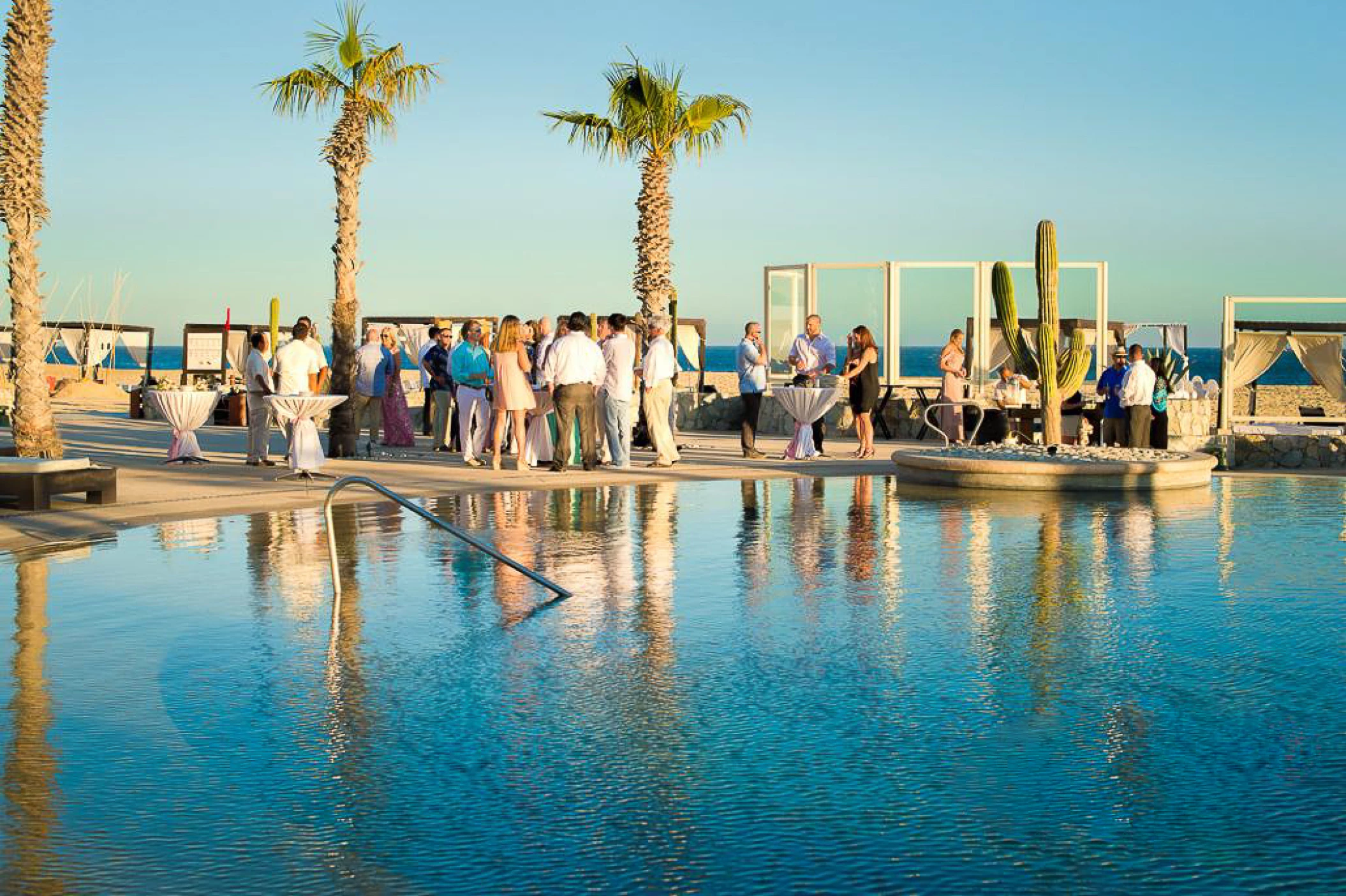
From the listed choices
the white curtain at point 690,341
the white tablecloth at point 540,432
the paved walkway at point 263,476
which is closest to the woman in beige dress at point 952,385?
the paved walkway at point 263,476

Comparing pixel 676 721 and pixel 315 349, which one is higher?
pixel 315 349

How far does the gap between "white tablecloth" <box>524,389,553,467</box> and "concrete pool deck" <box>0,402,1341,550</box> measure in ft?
2.39

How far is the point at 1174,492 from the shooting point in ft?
57.1

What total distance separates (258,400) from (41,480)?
17.5 feet

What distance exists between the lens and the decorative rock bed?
1738 centimetres

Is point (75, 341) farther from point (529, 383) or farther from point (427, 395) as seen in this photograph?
point (529, 383)

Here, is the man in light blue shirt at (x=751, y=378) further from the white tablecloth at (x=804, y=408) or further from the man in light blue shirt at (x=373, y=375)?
the man in light blue shirt at (x=373, y=375)

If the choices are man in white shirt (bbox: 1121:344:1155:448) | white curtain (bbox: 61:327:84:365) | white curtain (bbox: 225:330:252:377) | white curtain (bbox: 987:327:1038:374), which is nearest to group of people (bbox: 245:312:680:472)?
man in white shirt (bbox: 1121:344:1155:448)

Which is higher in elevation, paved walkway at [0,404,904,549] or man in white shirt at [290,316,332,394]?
man in white shirt at [290,316,332,394]

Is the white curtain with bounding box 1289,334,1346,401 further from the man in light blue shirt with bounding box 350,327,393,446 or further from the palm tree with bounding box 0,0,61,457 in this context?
the palm tree with bounding box 0,0,61,457

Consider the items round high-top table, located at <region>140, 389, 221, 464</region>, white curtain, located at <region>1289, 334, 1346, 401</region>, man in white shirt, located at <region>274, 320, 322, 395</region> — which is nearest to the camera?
man in white shirt, located at <region>274, 320, 322, 395</region>

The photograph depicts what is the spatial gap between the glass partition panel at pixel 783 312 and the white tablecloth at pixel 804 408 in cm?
733

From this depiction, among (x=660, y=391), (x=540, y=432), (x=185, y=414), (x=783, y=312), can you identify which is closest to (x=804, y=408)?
(x=660, y=391)

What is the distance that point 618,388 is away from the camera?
19.3 metres
